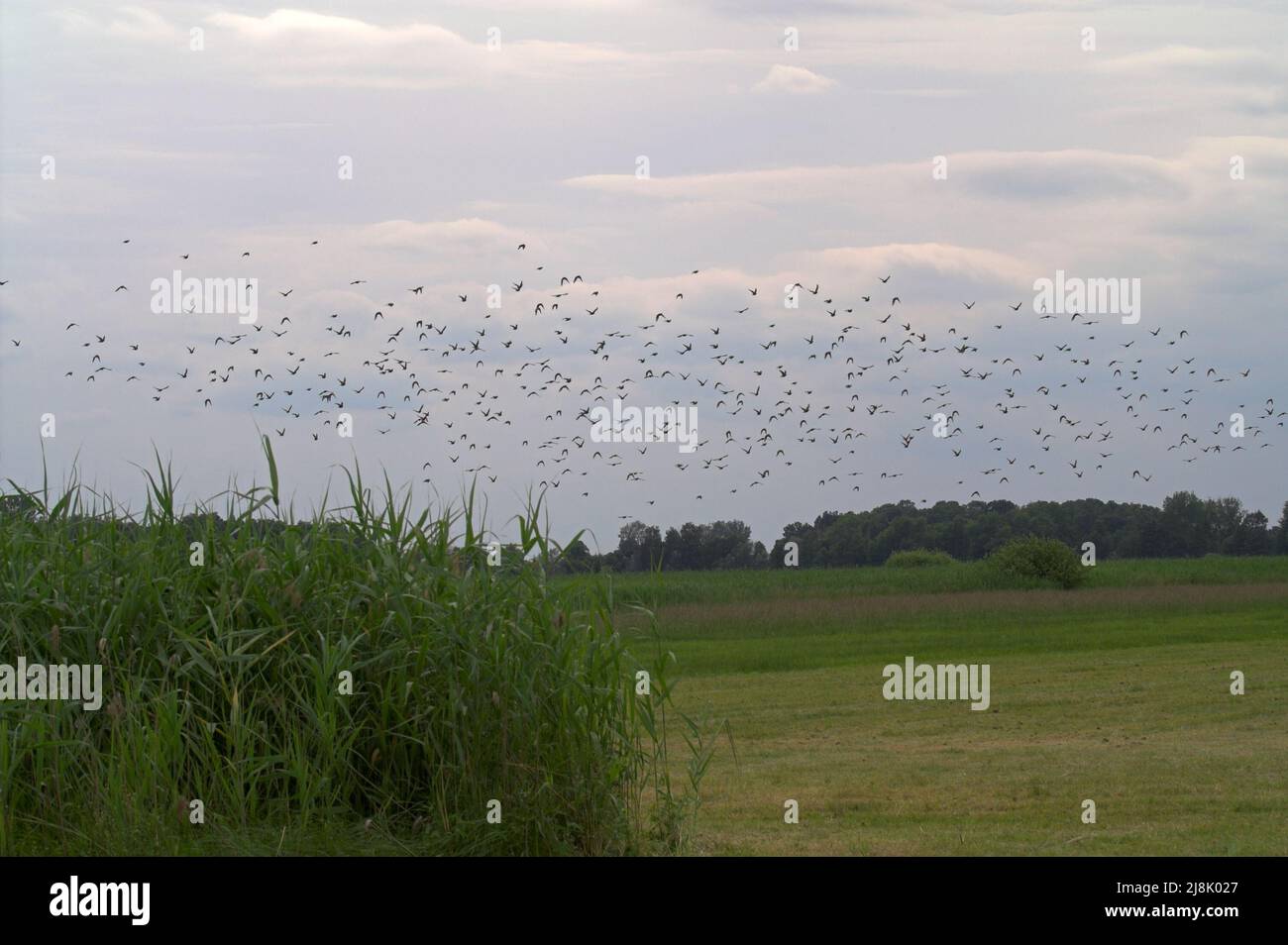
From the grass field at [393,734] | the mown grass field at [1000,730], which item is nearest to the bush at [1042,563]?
the mown grass field at [1000,730]

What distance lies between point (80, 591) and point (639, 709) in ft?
10.3

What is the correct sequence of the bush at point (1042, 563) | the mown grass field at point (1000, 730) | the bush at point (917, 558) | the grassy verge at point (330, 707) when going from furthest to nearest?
1. the bush at point (917, 558)
2. the bush at point (1042, 563)
3. the mown grass field at point (1000, 730)
4. the grassy verge at point (330, 707)

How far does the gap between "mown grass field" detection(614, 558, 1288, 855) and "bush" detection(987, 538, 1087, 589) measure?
6600 millimetres

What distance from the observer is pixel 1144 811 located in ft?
26.0

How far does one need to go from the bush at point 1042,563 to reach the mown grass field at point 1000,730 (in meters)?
6.60

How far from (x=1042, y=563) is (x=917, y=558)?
9489 millimetres

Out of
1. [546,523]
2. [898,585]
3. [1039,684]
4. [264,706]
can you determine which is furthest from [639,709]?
[898,585]

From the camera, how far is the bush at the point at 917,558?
42484mm

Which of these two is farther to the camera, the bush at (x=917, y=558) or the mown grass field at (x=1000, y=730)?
the bush at (x=917, y=558)

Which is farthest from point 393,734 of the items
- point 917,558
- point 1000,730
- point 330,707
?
point 917,558

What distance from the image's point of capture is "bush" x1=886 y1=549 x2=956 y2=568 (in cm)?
4248

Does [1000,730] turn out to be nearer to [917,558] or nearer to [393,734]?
[393,734]

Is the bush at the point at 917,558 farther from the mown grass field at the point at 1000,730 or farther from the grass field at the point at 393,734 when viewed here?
the grass field at the point at 393,734

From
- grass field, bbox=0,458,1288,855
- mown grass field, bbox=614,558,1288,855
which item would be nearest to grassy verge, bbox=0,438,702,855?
grass field, bbox=0,458,1288,855
